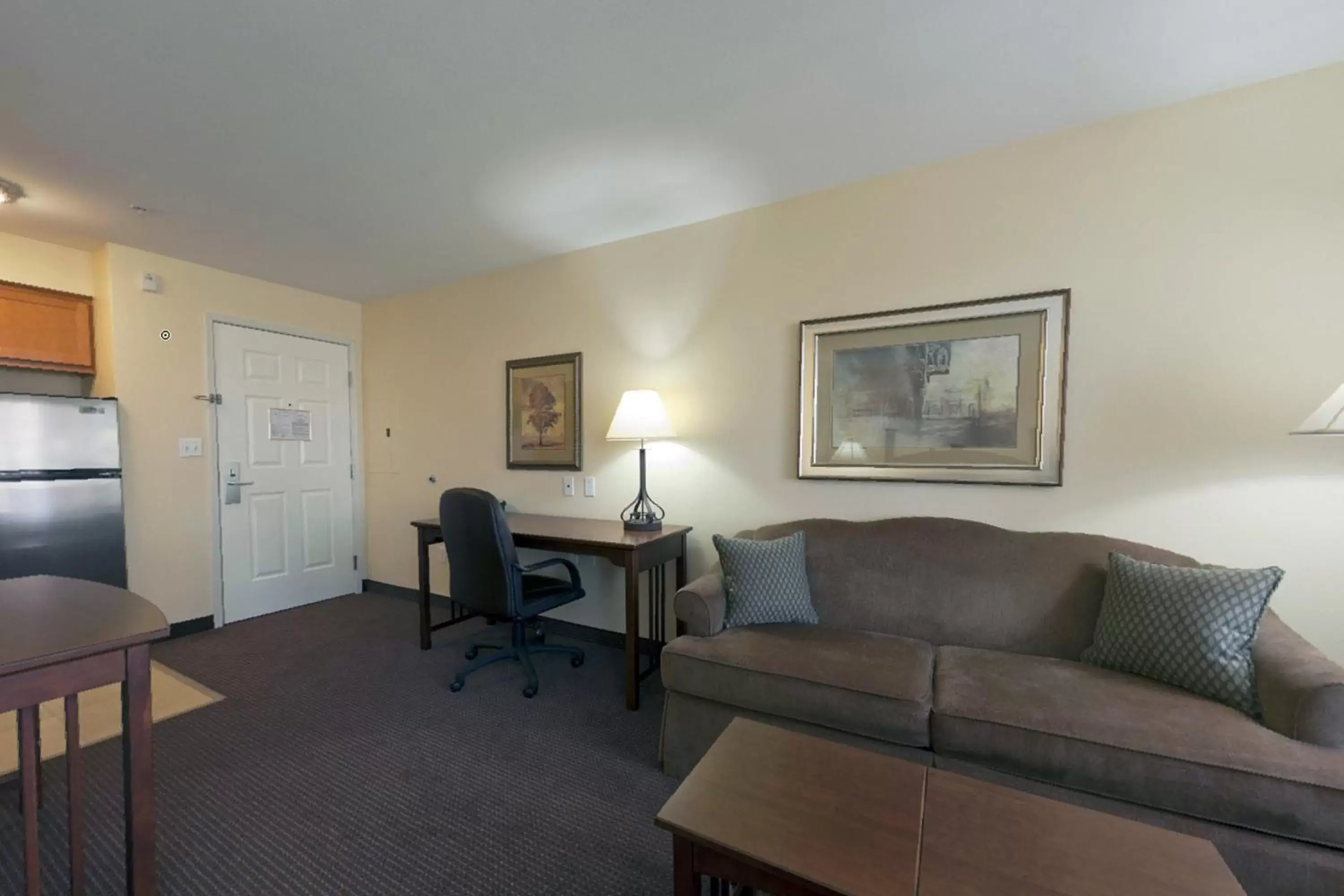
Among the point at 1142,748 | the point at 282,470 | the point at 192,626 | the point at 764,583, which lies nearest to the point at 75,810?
the point at 764,583

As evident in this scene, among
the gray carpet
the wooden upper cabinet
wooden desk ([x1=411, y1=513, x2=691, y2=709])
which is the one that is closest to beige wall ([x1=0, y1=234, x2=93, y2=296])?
the wooden upper cabinet

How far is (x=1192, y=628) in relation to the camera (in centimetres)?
151

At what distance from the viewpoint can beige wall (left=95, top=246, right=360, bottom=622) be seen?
302cm

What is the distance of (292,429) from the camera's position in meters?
3.76

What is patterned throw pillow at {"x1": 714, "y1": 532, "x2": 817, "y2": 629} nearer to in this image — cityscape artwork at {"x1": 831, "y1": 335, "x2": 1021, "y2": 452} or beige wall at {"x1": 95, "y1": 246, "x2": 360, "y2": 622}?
cityscape artwork at {"x1": 831, "y1": 335, "x2": 1021, "y2": 452}

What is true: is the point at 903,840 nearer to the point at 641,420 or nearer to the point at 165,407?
the point at 641,420

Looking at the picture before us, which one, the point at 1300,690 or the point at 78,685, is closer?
the point at 78,685

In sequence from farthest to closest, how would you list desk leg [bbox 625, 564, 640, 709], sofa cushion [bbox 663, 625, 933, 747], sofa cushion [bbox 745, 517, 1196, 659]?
desk leg [bbox 625, 564, 640, 709] → sofa cushion [bbox 745, 517, 1196, 659] → sofa cushion [bbox 663, 625, 933, 747]

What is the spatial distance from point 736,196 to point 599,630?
8.24 ft

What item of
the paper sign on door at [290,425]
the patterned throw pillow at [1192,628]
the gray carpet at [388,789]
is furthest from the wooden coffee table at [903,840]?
the paper sign on door at [290,425]

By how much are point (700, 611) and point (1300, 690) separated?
1.60 m

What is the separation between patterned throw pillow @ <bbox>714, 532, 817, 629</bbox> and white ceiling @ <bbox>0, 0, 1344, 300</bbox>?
1638 millimetres

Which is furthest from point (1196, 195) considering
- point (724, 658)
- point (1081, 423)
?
point (724, 658)

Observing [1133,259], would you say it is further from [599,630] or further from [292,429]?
[292,429]
